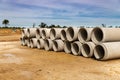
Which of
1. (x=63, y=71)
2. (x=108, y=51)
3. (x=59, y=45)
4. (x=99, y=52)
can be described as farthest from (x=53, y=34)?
(x=63, y=71)

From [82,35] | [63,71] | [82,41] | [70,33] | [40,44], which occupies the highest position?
[70,33]

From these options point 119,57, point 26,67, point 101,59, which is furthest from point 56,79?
point 119,57

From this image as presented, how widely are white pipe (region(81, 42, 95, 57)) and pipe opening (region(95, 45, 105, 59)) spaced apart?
288mm

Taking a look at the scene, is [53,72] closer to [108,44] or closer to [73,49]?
[108,44]

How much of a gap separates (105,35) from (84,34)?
2279 millimetres

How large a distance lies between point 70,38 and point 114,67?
5.34m

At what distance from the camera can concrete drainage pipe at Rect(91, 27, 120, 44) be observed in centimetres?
1257

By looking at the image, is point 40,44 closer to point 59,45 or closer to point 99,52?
point 59,45

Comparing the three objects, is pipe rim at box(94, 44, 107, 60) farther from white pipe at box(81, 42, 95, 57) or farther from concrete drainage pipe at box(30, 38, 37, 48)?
concrete drainage pipe at box(30, 38, 37, 48)

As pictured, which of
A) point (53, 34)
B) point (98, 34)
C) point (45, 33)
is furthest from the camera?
point (45, 33)

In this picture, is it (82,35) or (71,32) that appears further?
(71,32)

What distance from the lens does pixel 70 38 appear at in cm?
1496

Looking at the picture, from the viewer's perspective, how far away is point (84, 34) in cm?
1455

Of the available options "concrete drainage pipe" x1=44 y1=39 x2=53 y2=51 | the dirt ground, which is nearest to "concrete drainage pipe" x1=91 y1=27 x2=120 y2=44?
the dirt ground
